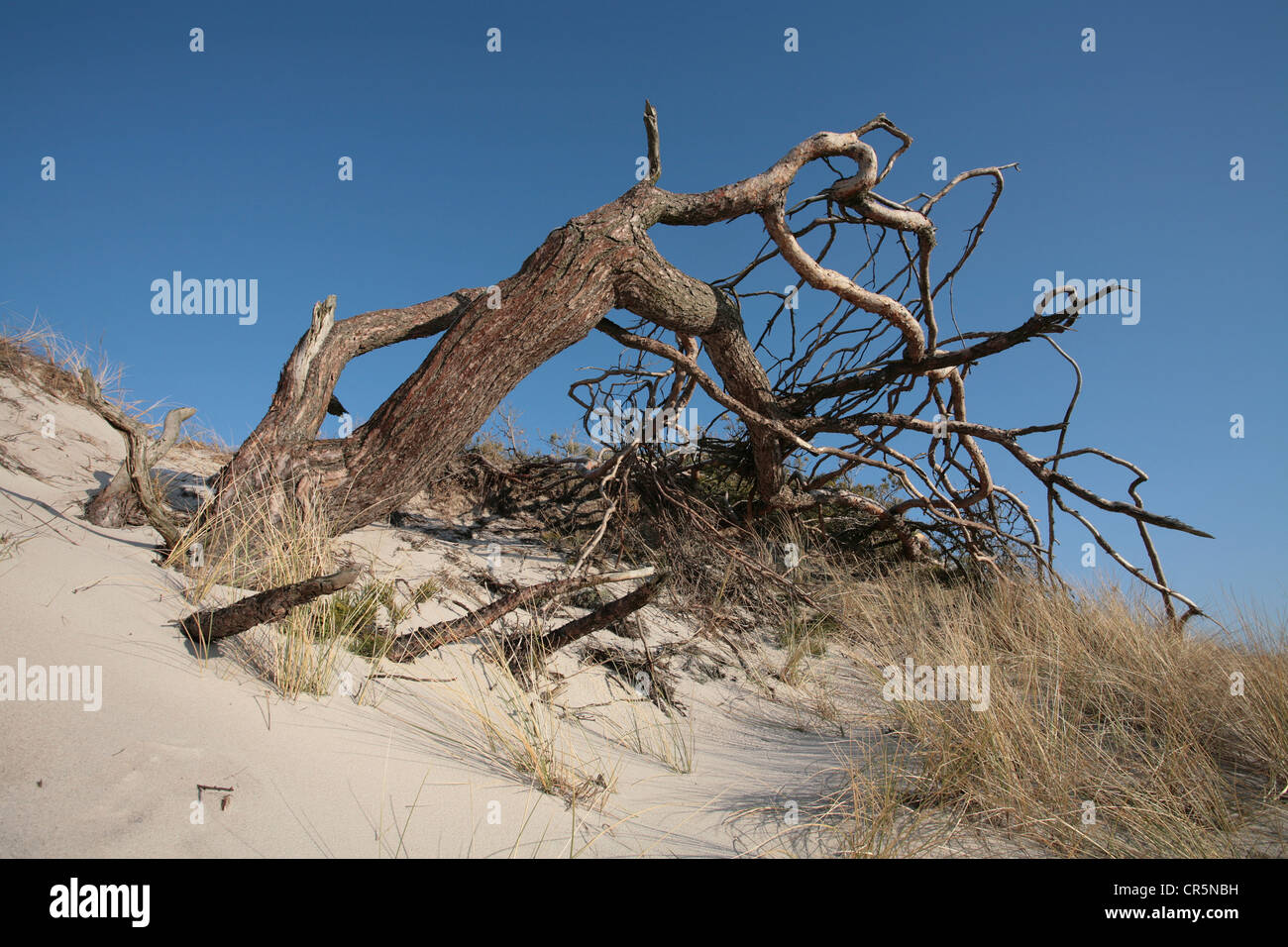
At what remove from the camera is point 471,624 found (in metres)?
3.38

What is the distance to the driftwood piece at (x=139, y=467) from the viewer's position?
3717mm

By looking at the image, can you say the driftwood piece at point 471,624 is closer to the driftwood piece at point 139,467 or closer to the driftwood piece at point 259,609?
the driftwood piece at point 259,609

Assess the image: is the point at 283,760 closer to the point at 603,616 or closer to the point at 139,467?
the point at 603,616

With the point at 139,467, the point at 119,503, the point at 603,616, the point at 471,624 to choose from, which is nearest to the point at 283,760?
the point at 471,624

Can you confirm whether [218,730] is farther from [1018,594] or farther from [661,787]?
[1018,594]

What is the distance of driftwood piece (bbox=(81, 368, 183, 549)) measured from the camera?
372 cm

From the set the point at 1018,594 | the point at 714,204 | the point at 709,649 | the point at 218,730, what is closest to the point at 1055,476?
the point at 1018,594

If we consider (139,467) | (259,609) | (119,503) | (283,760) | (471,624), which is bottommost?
(283,760)

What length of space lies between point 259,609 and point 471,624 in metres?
1.03

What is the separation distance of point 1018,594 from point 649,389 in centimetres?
392

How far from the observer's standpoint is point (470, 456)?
23.2ft

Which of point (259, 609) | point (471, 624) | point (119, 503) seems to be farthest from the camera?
point (119, 503)

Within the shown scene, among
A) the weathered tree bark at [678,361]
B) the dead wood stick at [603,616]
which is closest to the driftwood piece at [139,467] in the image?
the weathered tree bark at [678,361]
